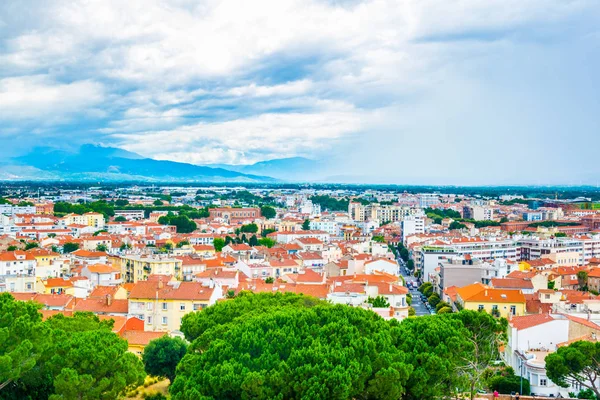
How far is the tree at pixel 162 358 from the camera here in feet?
89.0

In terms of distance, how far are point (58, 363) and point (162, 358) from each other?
6476 millimetres

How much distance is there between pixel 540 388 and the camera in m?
27.0

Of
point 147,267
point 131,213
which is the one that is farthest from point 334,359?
point 131,213

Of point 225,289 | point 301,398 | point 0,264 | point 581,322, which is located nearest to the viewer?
point 301,398

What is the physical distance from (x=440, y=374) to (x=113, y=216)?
123102 millimetres

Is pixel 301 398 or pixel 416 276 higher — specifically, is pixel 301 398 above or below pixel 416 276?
above

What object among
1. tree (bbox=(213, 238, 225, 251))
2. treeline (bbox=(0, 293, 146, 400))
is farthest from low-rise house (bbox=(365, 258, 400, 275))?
treeline (bbox=(0, 293, 146, 400))

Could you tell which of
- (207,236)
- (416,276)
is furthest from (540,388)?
(207,236)

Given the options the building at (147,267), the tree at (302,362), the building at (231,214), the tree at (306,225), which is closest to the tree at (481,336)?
the tree at (302,362)

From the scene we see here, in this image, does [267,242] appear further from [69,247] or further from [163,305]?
[163,305]

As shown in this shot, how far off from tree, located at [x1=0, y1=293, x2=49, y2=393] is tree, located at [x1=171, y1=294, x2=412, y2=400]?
4.79 metres

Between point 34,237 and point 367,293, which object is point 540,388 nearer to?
point 367,293

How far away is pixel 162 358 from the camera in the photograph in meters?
27.1

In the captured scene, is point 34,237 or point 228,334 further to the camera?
point 34,237
